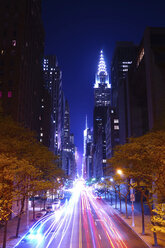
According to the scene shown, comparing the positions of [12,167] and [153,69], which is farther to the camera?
[153,69]

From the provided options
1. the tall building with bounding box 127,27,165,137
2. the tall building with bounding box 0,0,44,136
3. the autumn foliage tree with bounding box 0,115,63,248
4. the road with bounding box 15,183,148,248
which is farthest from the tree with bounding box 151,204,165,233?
the tall building with bounding box 0,0,44,136

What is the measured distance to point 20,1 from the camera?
2685 inches

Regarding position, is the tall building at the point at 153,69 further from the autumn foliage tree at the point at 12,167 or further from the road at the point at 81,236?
the autumn foliage tree at the point at 12,167

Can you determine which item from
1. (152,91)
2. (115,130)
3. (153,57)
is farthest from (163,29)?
(115,130)

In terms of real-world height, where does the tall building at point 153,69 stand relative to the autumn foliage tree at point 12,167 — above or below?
above

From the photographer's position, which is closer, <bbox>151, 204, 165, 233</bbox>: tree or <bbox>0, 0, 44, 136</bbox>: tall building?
<bbox>151, 204, 165, 233</bbox>: tree

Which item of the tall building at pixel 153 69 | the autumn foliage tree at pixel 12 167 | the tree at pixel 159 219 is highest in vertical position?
the tall building at pixel 153 69

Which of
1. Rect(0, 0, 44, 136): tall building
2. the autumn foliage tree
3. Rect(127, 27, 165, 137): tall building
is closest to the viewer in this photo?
the autumn foliage tree

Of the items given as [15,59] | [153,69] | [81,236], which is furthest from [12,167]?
[15,59]

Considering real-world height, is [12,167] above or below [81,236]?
above

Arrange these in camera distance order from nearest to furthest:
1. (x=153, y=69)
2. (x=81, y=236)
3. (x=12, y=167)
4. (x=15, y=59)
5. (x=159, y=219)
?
(x=159, y=219)
(x=12, y=167)
(x=81, y=236)
(x=153, y=69)
(x=15, y=59)

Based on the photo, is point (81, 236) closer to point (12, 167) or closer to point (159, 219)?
point (159, 219)

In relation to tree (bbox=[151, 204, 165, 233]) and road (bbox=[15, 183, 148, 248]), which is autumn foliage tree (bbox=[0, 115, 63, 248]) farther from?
tree (bbox=[151, 204, 165, 233])

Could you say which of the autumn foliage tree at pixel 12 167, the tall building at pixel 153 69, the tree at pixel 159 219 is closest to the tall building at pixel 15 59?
the tall building at pixel 153 69
